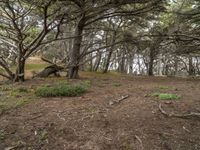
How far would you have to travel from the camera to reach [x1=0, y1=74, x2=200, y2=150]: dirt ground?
3.44 m

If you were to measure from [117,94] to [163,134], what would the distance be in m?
2.53

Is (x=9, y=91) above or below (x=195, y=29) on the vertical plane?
below

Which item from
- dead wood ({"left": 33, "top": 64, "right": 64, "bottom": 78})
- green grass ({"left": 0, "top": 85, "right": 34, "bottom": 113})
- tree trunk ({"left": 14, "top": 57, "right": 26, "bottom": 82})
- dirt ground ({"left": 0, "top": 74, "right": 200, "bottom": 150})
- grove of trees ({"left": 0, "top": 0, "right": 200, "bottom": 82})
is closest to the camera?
dirt ground ({"left": 0, "top": 74, "right": 200, "bottom": 150})

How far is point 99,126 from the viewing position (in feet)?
12.9

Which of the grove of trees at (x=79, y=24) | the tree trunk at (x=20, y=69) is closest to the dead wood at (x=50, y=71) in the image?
the grove of trees at (x=79, y=24)

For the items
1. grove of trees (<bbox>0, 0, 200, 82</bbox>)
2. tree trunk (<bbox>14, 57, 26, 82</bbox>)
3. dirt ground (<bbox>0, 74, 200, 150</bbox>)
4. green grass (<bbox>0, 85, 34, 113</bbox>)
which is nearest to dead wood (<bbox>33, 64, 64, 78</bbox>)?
grove of trees (<bbox>0, 0, 200, 82</bbox>)

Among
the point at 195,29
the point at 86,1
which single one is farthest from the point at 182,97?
the point at 195,29

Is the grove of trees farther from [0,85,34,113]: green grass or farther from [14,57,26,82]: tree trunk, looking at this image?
[0,85,34,113]: green grass

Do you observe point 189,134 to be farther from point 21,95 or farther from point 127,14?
point 127,14

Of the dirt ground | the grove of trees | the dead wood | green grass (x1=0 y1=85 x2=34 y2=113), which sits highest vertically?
Result: the grove of trees

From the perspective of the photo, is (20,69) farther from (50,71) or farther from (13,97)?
(13,97)

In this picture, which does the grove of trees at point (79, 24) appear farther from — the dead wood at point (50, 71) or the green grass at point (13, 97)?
the green grass at point (13, 97)

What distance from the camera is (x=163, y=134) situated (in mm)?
3713

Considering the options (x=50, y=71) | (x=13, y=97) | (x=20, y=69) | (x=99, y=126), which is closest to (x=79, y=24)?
(x=50, y=71)
